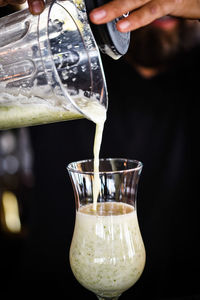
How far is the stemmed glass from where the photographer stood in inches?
40.2

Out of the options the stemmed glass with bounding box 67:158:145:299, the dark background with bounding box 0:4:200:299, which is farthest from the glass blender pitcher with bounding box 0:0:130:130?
the dark background with bounding box 0:4:200:299

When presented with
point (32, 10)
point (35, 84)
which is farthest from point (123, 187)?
point (32, 10)

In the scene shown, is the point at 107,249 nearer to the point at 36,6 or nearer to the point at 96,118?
the point at 96,118

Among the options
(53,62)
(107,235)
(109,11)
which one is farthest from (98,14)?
(107,235)

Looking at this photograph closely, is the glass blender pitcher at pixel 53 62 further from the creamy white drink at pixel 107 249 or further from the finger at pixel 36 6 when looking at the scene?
the creamy white drink at pixel 107 249

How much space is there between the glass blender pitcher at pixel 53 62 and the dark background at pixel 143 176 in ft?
4.07

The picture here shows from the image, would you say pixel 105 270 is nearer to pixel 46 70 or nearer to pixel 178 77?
pixel 46 70

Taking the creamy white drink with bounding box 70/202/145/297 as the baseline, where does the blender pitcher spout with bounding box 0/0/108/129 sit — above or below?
above

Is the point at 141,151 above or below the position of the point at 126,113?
below

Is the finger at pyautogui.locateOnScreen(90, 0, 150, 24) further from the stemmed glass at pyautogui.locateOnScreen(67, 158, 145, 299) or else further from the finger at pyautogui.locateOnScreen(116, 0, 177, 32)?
the stemmed glass at pyautogui.locateOnScreen(67, 158, 145, 299)

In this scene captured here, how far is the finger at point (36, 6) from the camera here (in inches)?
34.4

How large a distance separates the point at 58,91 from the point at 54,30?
17 cm

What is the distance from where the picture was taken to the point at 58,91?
0.87 meters

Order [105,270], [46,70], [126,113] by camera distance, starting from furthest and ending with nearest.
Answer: [126,113] < [105,270] < [46,70]
